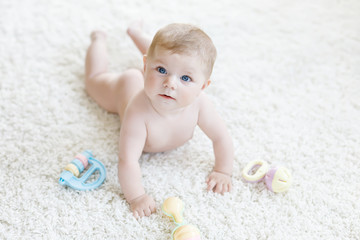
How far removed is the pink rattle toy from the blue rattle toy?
1.28 ft

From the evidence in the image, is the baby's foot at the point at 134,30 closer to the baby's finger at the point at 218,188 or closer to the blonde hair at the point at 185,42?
the blonde hair at the point at 185,42

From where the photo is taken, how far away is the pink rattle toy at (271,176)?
39.6 inches

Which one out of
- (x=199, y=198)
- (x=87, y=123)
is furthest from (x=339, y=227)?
(x=87, y=123)

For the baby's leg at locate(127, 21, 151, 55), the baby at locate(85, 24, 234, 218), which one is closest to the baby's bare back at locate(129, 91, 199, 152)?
the baby at locate(85, 24, 234, 218)

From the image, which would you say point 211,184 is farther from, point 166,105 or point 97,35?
point 97,35

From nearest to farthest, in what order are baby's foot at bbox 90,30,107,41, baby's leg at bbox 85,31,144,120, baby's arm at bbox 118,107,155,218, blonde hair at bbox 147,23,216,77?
blonde hair at bbox 147,23,216,77
baby's arm at bbox 118,107,155,218
baby's leg at bbox 85,31,144,120
baby's foot at bbox 90,30,107,41

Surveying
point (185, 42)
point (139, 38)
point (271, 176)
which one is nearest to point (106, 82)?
point (139, 38)

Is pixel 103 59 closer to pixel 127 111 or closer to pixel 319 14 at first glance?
pixel 127 111

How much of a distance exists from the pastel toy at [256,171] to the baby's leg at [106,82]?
39 centimetres

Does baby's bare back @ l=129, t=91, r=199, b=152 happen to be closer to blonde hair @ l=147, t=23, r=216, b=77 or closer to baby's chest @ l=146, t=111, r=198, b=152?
baby's chest @ l=146, t=111, r=198, b=152

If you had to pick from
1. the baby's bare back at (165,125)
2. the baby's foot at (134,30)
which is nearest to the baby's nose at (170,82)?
the baby's bare back at (165,125)

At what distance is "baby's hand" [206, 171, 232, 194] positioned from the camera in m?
1.03

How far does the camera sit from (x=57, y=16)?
1648 mm

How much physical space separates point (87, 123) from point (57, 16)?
2.20 ft
